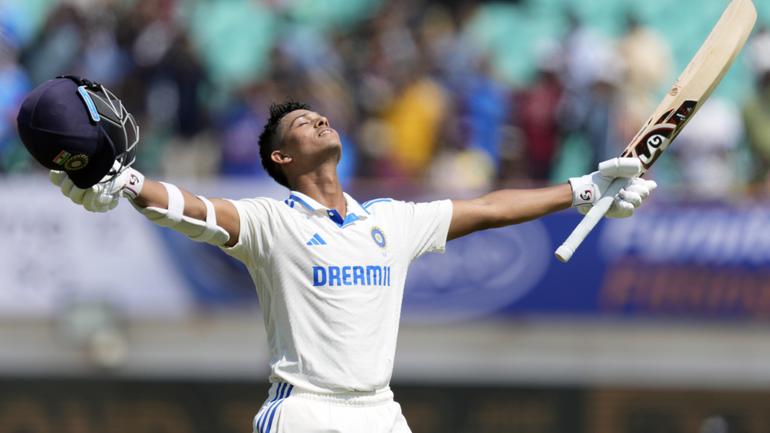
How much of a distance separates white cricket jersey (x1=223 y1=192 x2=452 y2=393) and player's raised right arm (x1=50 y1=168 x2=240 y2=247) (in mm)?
93

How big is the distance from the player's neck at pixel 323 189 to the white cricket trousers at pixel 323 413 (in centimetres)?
73

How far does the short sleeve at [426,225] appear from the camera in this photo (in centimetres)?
563

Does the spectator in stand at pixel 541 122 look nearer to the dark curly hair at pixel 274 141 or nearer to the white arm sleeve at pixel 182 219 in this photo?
the dark curly hair at pixel 274 141

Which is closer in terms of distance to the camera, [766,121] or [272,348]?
[272,348]

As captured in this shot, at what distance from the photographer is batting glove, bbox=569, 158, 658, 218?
5691 millimetres

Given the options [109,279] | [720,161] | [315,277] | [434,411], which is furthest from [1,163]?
[315,277]

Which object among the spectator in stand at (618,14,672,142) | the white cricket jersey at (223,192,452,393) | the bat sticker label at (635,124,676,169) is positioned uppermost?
the spectator in stand at (618,14,672,142)

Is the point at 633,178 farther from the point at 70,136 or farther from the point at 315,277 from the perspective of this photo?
the point at 70,136

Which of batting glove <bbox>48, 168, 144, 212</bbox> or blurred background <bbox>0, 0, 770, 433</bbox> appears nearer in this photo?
batting glove <bbox>48, 168, 144, 212</bbox>

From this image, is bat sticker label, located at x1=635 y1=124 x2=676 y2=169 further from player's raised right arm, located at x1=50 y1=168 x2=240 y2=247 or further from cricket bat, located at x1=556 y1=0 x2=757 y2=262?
player's raised right arm, located at x1=50 y1=168 x2=240 y2=247

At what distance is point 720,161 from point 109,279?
4.93m

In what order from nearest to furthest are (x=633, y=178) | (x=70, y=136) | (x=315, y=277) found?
(x=70, y=136) → (x=315, y=277) → (x=633, y=178)

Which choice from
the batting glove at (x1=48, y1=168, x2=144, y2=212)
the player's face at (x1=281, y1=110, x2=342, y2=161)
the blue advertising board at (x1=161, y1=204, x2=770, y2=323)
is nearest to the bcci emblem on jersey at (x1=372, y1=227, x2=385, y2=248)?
the player's face at (x1=281, y1=110, x2=342, y2=161)

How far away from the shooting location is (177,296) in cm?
1102
